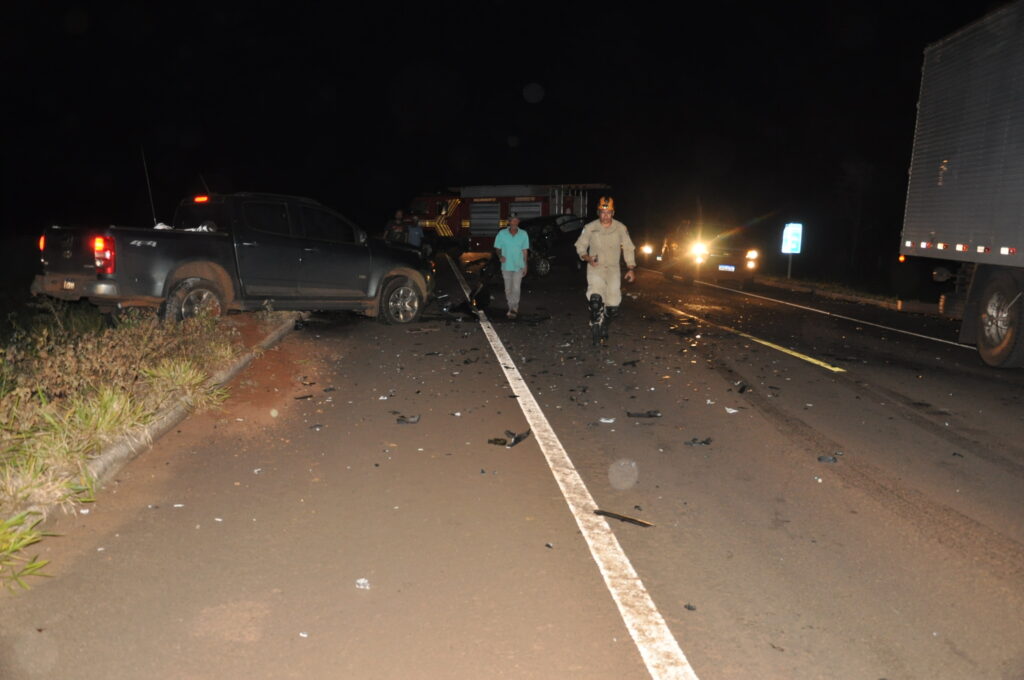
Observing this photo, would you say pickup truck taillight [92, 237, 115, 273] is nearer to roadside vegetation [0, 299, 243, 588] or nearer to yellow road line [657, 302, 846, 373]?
roadside vegetation [0, 299, 243, 588]

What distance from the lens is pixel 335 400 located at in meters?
8.07

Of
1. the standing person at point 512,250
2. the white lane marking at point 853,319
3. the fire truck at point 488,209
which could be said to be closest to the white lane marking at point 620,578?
the standing person at point 512,250

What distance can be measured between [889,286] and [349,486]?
113 ft

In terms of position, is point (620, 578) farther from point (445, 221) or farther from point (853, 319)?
point (445, 221)

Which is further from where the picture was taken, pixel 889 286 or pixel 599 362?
pixel 889 286

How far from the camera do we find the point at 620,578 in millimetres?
4148

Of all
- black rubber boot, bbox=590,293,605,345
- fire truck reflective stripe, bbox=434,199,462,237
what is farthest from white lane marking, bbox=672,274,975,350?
fire truck reflective stripe, bbox=434,199,462,237

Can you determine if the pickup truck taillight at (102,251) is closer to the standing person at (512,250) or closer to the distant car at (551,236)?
the standing person at (512,250)

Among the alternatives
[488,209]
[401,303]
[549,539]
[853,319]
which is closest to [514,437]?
[549,539]

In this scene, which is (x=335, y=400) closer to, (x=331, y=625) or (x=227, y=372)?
(x=227, y=372)

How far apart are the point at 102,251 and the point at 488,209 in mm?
24299

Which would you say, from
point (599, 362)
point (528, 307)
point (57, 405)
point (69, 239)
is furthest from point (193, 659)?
point (528, 307)

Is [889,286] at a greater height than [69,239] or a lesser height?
lesser

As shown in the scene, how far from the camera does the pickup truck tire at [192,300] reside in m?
10.6
